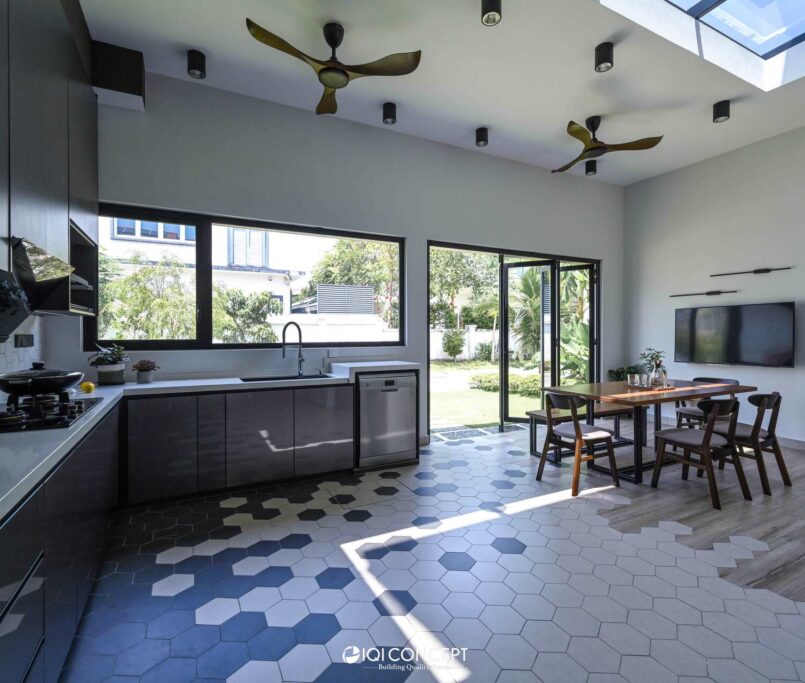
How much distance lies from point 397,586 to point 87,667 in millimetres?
1249

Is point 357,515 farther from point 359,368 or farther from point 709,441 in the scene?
point 709,441

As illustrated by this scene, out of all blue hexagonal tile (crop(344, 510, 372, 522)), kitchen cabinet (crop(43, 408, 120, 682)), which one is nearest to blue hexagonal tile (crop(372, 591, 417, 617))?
blue hexagonal tile (crop(344, 510, 372, 522))

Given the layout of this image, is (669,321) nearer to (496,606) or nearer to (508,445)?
(508,445)

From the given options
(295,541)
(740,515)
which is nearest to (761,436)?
(740,515)

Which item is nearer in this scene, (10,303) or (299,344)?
(10,303)

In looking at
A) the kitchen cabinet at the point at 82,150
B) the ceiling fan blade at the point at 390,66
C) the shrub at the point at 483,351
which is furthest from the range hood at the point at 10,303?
the shrub at the point at 483,351

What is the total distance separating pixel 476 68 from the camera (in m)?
3.40

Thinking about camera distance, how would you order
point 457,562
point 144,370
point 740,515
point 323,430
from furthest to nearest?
1. point 323,430
2. point 144,370
3. point 740,515
4. point 457,562

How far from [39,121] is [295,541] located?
2443 millimetres

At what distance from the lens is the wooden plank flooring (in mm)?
2209

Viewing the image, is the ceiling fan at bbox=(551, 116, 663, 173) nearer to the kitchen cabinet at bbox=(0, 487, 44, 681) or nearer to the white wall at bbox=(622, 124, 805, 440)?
the white wall at bbox=(622, 124, 805, 440)

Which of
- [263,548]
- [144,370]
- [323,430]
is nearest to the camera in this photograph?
[263,548]

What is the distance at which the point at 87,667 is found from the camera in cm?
160

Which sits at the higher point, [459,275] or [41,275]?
[459,275]
